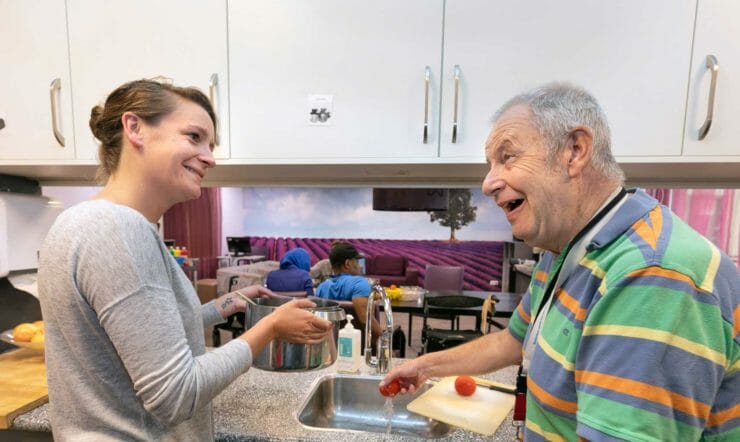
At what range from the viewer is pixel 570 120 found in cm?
60

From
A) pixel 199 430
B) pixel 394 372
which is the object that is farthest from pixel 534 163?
pixel 199 430

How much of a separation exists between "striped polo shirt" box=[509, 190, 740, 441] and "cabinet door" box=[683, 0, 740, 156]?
528mm

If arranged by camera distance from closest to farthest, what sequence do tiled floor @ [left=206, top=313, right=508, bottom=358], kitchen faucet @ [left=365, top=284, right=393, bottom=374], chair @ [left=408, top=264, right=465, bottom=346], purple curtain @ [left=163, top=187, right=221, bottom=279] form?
kitchen faucet @ [left=365, top=284, right=393, bottom=374] < tiled floor @ [left=206, top=313, right=508, bottom=358] < chair @ [left=408, top=264, right=465, bottom=346] < purple curtain @ [left=163, top=187, right=221, bottom=279]

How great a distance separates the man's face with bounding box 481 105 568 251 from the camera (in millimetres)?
625

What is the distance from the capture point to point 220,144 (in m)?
1.08

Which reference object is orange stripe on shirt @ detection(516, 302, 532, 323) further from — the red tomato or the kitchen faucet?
the kitchen faucet

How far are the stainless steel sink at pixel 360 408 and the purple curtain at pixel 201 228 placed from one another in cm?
571

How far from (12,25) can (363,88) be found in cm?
110

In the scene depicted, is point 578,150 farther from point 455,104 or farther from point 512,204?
point 455,104

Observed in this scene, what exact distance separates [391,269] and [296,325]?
567cm

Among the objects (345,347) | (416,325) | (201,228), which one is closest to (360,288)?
(345,347)

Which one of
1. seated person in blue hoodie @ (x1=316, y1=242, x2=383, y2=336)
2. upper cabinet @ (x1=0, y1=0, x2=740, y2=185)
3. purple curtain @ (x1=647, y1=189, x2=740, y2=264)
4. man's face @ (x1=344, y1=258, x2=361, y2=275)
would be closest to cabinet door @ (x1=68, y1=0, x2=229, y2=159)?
upper cabinet @ (x1=0, y1=0, x2=740, y2=185)

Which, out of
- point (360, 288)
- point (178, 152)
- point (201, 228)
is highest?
point (178, 152)

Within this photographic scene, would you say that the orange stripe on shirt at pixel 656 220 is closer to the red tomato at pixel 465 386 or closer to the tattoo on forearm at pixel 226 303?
the red tomato at pixel 465 386
